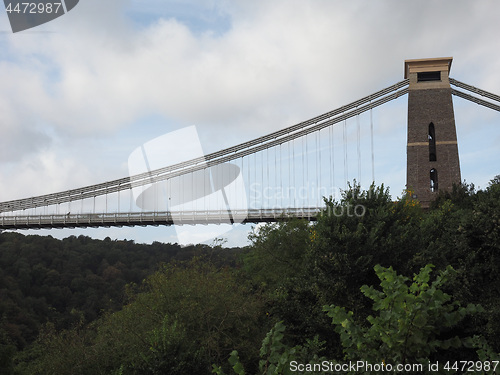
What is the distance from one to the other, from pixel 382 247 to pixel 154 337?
824cm

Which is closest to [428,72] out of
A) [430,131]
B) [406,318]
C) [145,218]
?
[430,131]

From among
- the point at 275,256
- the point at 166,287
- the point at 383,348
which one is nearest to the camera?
the point at 383,348

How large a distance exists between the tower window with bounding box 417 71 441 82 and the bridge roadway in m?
11.9

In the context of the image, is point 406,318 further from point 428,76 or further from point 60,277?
point 60,277

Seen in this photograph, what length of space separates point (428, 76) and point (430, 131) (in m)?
3.93

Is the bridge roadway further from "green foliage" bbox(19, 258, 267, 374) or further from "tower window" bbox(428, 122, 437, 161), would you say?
"green foliage" bbox(19, 258, 267, 374)

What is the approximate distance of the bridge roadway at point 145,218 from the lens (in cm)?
3941

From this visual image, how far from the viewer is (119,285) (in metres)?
45.2

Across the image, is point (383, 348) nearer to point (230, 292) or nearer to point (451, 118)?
point (230, 292)

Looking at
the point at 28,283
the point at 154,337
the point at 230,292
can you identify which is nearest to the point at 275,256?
the point at 230,292

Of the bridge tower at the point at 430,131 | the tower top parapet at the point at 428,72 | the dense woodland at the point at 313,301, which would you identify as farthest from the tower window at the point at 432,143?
the dense woodland at the point at 313,301

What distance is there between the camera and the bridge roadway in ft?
129

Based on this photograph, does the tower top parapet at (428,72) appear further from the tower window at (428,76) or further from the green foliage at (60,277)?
the green foliage at (60,277)

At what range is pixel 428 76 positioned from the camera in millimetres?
37094
